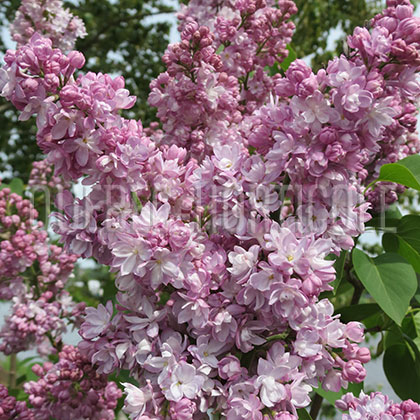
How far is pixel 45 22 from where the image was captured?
1.63 meters

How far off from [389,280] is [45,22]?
1243 millimetres

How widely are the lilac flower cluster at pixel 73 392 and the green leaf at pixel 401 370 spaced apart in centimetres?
57

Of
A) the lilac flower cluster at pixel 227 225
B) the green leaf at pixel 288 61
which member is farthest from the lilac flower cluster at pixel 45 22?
the lilac flower cluster at pixel 227 225

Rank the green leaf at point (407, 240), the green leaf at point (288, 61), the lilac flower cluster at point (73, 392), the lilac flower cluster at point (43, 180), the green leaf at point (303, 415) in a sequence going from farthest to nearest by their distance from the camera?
the lilac flower cluster at point (43, 180)
the green leaf at point (288, 61)
the green leaf at point (407, 240)
the lilac flower cluster at point (73, 392)
the green leaf at point (303, 415)

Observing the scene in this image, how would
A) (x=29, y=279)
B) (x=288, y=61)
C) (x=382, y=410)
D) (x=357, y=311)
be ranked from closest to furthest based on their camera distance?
(x=382, y=410), (x=357, y=311), (x=288, y=61), (x=29, y=279)

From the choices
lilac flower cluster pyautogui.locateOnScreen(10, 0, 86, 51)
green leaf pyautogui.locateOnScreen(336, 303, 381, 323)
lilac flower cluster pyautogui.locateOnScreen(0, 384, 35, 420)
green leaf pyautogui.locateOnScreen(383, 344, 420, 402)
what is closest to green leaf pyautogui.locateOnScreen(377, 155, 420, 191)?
green leaf pyautogui.locateOnScreen(336, 303, 381, 323)

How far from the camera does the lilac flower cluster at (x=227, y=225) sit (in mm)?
688

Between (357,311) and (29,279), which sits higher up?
(357,311)

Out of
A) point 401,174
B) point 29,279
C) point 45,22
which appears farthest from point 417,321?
point 45,22

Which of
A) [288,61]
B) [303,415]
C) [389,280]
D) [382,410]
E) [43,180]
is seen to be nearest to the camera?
[382,410]

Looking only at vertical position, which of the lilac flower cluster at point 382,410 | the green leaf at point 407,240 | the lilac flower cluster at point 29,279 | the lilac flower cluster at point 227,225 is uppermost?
the lilac flower cluster at point 227,225

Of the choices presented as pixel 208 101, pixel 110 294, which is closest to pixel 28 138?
pixel 110 294

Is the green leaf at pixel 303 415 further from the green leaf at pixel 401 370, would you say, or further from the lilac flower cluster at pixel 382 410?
the green leaf at pixel 401 370

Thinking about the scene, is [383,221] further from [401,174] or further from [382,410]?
[382,410]
